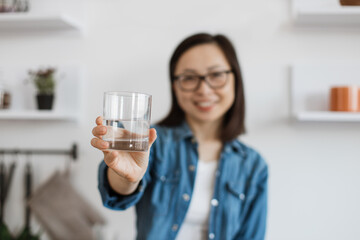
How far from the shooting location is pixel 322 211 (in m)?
1.50

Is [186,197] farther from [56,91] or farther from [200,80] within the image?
[56,91]

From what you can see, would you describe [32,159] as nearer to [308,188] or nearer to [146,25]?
[146,25]

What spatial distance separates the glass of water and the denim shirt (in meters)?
0.53

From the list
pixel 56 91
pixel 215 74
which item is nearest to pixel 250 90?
pixel 215 74

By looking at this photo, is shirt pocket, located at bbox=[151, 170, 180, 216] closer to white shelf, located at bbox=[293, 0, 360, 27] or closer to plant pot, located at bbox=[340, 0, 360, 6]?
white shelf, located at bbox=[293, 0, 360, 27]

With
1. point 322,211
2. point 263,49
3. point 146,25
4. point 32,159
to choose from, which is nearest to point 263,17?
point 263,49

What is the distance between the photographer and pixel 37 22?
5.17ft

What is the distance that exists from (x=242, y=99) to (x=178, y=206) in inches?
18.0

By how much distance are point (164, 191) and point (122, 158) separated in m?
0.53

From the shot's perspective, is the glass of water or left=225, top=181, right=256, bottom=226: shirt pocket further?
left=225, top=181, right=256, bottom=226: shirt pocket

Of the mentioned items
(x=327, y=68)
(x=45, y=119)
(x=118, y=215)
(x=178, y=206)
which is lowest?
(x=118, y=215)

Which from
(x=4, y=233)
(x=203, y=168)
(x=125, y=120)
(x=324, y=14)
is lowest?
(x=4, y=233)

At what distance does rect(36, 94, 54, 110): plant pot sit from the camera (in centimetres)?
155

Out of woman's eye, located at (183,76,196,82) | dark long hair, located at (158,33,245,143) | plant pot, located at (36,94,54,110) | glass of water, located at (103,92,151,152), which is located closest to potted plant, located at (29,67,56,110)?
plant pot, located at (36,94,54,110)
